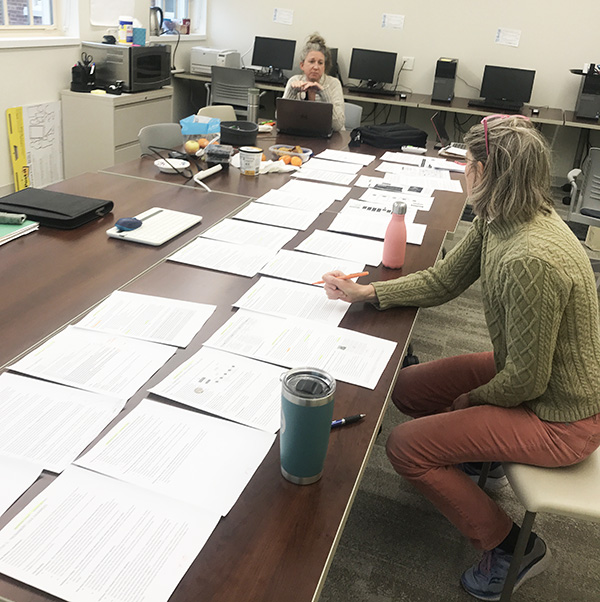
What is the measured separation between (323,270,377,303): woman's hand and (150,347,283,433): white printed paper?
0.38m

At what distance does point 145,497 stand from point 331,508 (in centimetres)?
29

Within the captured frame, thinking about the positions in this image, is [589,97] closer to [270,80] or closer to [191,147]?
[270,80]

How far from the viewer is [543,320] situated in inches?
Answer: 51.7

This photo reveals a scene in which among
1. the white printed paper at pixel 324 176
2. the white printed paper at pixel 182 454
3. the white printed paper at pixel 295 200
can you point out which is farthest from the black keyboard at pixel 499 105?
the white printed paper at pixel 182 454

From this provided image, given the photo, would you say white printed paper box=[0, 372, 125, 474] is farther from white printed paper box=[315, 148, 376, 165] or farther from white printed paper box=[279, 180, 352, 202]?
white printed paper box=[315, 148, 376, 165]

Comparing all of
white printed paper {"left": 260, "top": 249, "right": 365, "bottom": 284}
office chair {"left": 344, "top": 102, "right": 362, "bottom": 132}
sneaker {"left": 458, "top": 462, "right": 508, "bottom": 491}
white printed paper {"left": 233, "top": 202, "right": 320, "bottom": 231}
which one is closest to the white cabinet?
office chair {"left": 344, "top": 102, "right": 362, "bottom": 132}

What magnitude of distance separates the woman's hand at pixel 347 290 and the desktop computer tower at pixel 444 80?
15.5 feet

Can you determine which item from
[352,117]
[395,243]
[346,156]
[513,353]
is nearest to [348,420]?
[513,353]

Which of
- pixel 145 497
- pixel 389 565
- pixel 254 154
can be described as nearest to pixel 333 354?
pixel 145 497

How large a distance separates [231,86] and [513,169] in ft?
15.3

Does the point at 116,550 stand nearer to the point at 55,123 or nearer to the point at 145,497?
the point at 145,497

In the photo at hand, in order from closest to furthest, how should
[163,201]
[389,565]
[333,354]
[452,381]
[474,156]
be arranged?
[333,354] < [474,156] < [389,565] < [452,381] < [163,201]

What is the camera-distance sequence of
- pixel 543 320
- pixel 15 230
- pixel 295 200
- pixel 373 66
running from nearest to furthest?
pixel 543 320 → pixel 15 230 → pixel 295 200 → pixel 373 66

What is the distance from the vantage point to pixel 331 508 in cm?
94
